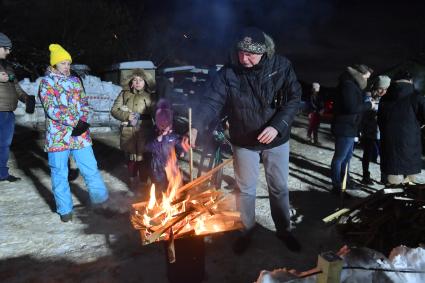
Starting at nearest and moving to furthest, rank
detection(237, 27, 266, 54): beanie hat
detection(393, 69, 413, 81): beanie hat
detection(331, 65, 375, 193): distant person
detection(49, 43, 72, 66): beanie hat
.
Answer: detection(237, 27, 266, 54): beanie hat < detection(49, 43, 72, 66): beanie hat < detection(393, 69, 413, 81): beanie hat < detection(331, 65, 375, 193): distant person

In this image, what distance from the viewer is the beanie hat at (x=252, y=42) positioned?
11.5ft

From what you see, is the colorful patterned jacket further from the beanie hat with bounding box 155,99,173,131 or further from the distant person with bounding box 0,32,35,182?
the distant person with bounding box 0,32,35,182

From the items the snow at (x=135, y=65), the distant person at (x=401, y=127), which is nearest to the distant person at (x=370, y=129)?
the distant person at (x=401, y=127)

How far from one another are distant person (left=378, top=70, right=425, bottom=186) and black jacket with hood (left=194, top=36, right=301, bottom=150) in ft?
6.41

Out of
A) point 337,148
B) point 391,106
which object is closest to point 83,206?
point 337,148

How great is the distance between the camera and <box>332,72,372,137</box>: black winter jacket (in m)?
5.35

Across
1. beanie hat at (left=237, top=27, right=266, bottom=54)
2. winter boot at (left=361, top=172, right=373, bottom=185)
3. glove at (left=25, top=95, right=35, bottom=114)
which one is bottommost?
winter boot at (left=361, top=172, right=373, bottom=185)

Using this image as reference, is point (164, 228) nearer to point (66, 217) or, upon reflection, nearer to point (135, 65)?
point (66, 217)

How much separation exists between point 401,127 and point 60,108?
4935 millimetres

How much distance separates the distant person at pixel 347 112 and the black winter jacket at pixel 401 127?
1.51 ft

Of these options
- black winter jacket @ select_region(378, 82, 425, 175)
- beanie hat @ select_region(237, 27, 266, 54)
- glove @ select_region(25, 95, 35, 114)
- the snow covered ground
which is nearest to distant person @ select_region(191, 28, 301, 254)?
beanie hat @ select_region(237, 27, 266, 54)

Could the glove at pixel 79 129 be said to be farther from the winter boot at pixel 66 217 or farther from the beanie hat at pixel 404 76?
the beanie hat at pixel 404 76

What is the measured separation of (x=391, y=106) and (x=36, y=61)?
723 inches

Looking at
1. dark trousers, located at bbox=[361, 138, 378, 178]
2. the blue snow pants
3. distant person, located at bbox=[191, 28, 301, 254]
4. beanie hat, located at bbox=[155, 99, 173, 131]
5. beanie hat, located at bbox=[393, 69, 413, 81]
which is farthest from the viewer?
dark trousers, located at bbox=[361, 138, 378, 178]
